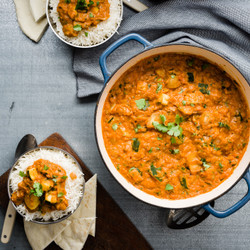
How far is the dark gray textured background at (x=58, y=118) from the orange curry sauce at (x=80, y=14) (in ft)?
0.93

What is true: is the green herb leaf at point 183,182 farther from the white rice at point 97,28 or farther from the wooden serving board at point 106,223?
the white rice at point 97,28

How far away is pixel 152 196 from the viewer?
2.78 metres

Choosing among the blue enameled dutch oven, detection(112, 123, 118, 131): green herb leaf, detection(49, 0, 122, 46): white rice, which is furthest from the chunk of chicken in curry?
detection(49, 0, 122, 46): white rice

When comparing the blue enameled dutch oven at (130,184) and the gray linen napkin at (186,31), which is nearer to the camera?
the blue enameled dutch oven at (130,184)

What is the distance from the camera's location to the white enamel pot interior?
2645mm

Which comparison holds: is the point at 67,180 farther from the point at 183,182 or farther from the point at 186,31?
the point at 186,31

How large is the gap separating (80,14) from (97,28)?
0.20 m

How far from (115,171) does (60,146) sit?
68 cm

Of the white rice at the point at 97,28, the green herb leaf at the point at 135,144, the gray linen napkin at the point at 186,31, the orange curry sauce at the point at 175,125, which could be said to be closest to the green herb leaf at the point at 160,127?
the orange curry sauce at the point at 175,125

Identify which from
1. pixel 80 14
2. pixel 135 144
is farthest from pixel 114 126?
pixel 80 14

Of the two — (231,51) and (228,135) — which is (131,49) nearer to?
(231,51)

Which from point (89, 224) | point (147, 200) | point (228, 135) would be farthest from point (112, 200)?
point (228, 135)

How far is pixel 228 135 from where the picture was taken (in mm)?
2727

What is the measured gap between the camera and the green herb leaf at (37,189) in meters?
2.67
